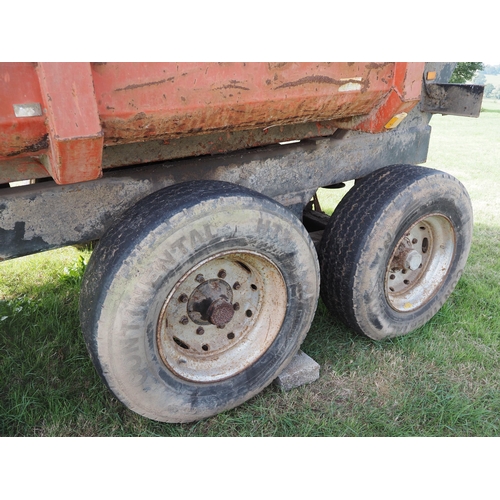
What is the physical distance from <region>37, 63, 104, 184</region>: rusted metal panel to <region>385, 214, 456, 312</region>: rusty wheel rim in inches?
77.4

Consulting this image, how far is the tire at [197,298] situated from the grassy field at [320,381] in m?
0.23

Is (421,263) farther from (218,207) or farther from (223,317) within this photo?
(218,207)

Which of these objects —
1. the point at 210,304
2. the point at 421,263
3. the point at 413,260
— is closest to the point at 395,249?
the point at 413,260

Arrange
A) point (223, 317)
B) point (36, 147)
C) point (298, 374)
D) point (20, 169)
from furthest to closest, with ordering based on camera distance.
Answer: point (298, 374)
point (223, 317)
point (20, 169)
point (36, 147)

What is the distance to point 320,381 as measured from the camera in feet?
8.90

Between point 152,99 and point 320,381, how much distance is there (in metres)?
1.76

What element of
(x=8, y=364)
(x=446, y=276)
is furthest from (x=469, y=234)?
(x=8, y=364)

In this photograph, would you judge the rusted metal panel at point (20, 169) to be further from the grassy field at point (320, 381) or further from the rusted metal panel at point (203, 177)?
the grassy field at point (320, 381)

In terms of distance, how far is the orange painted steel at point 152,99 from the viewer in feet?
4.86

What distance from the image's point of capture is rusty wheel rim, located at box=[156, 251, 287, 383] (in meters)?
2.29

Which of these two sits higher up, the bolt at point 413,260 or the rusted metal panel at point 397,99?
the rusted metal panel at point 397,99

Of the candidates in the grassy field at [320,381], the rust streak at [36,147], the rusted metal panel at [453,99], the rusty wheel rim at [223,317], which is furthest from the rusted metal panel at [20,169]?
the rusted metal panel at [453,99]

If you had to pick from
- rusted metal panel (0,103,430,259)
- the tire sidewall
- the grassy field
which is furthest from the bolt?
rusted metal panel (0,103,430,259)

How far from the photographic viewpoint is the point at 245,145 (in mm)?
2506
